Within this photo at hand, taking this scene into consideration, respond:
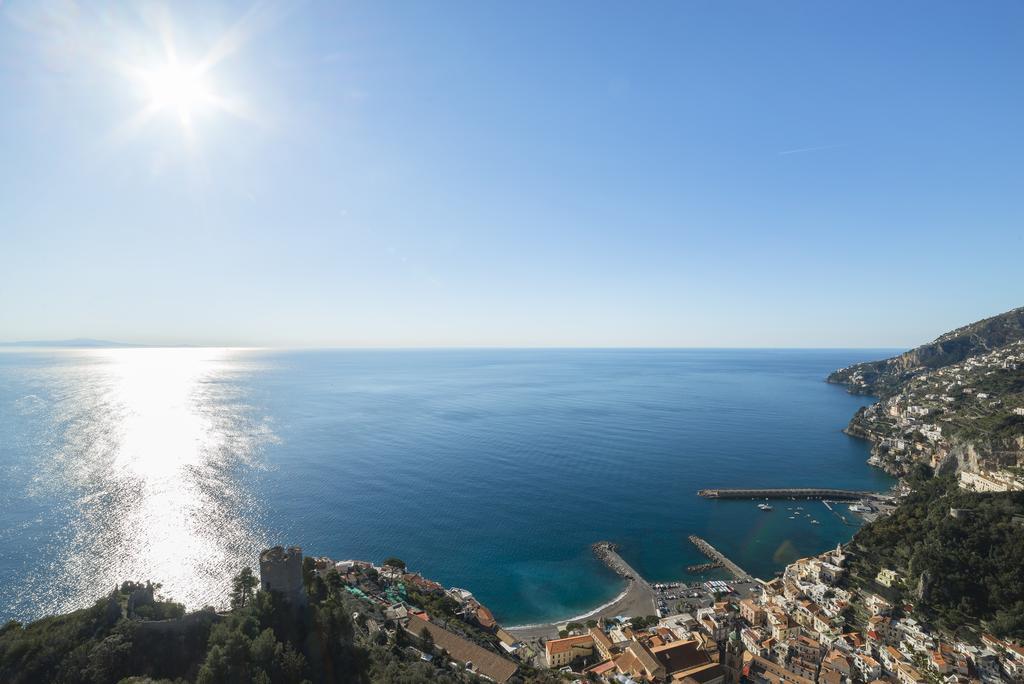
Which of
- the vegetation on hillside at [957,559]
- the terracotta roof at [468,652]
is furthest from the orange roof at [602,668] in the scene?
the vegetation on hillside at [957,559]

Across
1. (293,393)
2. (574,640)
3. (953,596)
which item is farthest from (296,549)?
(293,393)

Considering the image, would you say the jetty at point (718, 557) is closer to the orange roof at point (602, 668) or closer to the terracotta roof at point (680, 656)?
the terracotta roof at point (680, 656)

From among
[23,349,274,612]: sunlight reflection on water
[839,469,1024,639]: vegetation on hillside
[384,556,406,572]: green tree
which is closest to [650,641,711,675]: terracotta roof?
[839,469,1024,639]: vegetation on hillside

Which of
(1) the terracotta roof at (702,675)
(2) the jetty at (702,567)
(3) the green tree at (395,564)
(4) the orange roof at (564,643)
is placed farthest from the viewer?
(2) the jetty at (702,567)

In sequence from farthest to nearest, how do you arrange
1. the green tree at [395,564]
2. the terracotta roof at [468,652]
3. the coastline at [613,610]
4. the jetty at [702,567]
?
the jetty at [702,567], the green tree at [395,564], the coastline at [613,610], the terracotta roof at [468,652]

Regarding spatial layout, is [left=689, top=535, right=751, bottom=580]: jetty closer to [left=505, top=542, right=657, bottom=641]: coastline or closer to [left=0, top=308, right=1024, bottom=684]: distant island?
[left=0, top=308, right=1024, bottom=684]: distant island

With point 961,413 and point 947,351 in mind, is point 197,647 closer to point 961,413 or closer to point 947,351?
point 961,413
